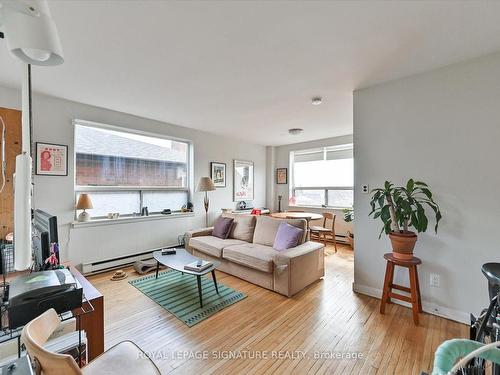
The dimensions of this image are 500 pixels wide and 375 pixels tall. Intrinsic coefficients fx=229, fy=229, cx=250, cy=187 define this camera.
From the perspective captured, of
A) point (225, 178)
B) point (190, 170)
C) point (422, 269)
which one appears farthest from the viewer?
point (225, 178)

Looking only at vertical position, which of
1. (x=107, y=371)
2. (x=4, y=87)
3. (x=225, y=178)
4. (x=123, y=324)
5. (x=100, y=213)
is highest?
(x=4, y=87)

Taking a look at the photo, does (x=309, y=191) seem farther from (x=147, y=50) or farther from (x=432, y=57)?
(x=147, y=50)

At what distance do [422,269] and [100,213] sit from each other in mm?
4253

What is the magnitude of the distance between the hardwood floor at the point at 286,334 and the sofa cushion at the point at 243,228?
43.2 inches

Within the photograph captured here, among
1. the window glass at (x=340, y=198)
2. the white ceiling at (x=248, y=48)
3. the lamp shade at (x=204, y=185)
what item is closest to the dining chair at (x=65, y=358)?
the white ceiling at (x=248, y=48)

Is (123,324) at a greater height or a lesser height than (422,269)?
lesser

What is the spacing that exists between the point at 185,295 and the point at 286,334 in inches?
49.3

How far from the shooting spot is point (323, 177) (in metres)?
5.56

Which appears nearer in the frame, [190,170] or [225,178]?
[190,170]

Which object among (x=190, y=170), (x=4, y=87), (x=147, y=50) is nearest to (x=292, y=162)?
(x=190, y=170)

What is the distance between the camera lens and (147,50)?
1.96m

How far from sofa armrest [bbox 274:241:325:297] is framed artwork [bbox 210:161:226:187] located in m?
2.63

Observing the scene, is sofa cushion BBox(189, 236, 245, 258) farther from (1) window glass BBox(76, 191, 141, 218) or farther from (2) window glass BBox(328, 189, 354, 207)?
(2) window glass BBox(328, 189, 354, 207)

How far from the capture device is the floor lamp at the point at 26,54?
0.66m
